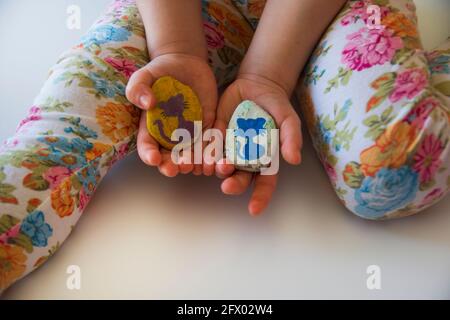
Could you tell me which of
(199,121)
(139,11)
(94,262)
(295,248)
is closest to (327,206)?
(295,248)

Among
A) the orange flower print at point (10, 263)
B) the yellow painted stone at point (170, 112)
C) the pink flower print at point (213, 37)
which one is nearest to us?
the orange flower print at point (10, 263)

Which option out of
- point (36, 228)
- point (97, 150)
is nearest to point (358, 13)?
point (97, 150)

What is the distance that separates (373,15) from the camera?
652mm

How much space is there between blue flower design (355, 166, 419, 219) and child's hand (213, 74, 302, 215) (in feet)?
0.29

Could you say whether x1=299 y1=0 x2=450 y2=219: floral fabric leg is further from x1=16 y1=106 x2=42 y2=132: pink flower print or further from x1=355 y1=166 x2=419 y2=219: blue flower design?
x1=16 y1=106 x2=42 y2=132: pink flower print

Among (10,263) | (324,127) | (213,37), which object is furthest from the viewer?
(213,37)

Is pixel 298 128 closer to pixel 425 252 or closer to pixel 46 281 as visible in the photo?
pixel 425 252

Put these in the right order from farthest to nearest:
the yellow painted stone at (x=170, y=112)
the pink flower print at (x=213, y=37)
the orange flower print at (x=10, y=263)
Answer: the pink flower print at (x=213, y=37) → the yellow painted stone at (x=170, y=112) → the orange flower print at (x=10, y=263)

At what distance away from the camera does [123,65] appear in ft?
2.27

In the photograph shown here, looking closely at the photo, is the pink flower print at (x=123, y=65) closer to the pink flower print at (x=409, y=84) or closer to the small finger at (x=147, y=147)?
the small finger at (x=147, y=147)

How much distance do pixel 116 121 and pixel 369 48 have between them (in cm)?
34

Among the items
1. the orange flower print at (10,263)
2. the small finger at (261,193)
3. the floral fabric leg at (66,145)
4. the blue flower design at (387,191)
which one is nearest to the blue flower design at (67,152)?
the floral fabric leg at (66,145)

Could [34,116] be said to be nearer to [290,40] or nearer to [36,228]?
[36,228]

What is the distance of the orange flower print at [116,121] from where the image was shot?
2.08 ft
